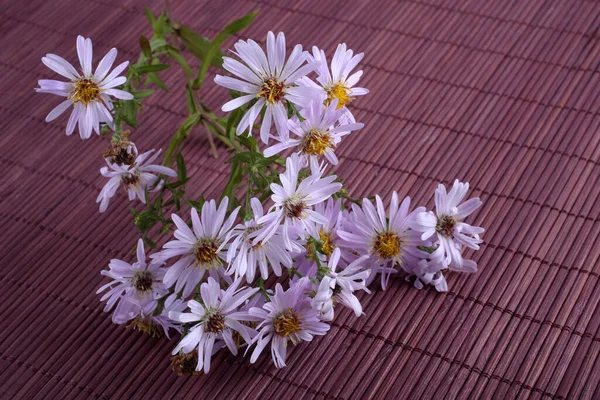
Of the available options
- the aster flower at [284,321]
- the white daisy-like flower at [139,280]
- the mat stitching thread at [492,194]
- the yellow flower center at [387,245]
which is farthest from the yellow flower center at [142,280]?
the mat stitching thread at [492,194]

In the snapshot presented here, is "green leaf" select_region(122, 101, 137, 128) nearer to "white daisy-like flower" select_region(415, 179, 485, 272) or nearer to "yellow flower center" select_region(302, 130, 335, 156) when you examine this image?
"yellow flower center" select_region(302, 130, 335, 156)

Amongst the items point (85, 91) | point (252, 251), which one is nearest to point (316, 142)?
point (252, 251)

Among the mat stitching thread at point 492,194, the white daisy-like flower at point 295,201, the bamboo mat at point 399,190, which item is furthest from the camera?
the mat stitching thread at point 492,194

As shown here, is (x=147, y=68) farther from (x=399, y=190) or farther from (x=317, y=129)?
(x=399, y=190)

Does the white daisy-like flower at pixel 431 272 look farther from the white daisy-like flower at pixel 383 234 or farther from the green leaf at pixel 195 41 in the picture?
the green leaf at pixel 195 41

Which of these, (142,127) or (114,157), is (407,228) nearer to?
(114,157)

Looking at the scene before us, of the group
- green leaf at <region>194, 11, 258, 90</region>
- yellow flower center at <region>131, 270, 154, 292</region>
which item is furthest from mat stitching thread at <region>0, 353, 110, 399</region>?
green leaf at <region>194, 11, 258, 90</region>
